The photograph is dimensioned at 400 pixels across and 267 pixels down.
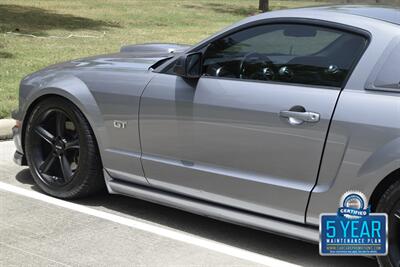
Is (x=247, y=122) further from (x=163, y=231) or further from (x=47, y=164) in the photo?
(x=47, y=164)

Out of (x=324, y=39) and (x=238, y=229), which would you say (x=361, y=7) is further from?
(x=238, y=229)

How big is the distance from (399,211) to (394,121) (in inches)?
19.8

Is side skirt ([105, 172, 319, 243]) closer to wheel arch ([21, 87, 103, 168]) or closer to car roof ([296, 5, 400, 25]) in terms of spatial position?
wheel arch ([21, 87, 103, 168])

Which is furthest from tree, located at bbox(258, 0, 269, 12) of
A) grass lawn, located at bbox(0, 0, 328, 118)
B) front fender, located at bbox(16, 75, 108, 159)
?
front fender, located at bbox(16, 75, 108, 159)

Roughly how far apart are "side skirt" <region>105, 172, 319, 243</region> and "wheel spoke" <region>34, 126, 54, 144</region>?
0.63 meters

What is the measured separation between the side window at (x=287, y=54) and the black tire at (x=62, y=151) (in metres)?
1.15

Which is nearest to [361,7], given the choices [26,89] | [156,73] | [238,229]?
[156,73]

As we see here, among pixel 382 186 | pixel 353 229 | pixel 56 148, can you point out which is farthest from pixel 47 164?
pixel 382 186

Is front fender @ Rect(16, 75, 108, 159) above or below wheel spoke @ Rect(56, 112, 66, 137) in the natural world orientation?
above

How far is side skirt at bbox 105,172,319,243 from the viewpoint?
150 inches

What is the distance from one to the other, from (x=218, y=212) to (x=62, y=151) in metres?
1.50

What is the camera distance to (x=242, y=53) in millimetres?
4238

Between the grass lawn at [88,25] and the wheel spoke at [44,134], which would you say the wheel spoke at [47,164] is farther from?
the grass lawn at [88,25]

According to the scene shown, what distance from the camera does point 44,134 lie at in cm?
498
